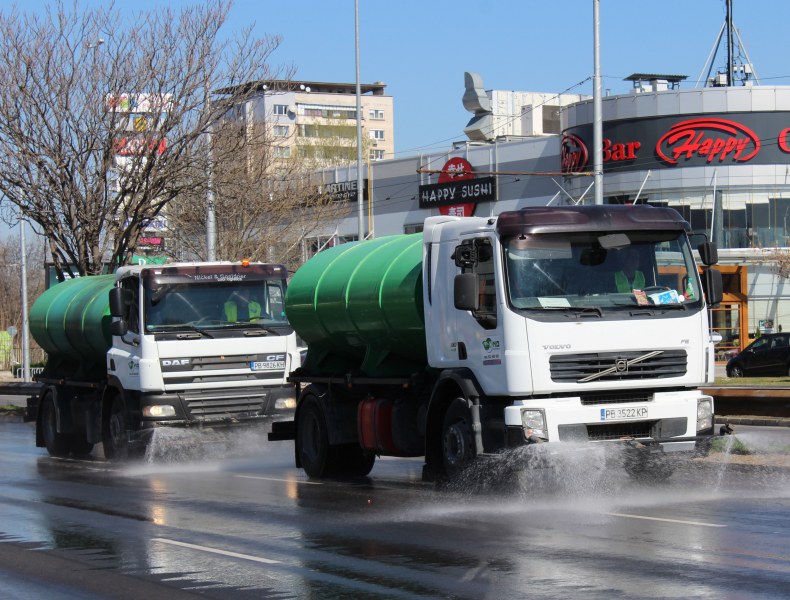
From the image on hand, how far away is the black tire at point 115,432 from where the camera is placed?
61.8 feet

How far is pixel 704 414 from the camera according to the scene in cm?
1235

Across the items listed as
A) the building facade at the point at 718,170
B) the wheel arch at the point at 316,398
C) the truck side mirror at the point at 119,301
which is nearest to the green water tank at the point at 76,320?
the truck side mirror at the point at 119,301

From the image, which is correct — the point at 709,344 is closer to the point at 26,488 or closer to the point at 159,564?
the point at 159,564

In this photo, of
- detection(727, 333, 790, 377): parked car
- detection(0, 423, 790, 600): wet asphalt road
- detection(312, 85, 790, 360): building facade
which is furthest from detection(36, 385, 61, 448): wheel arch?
detection(312, 85, 790, 360): building facade

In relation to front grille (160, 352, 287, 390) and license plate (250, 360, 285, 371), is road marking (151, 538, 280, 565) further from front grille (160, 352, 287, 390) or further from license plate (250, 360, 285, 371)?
license plate (250, 360, 285, 371)

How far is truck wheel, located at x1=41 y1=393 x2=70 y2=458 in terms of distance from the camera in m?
21.7

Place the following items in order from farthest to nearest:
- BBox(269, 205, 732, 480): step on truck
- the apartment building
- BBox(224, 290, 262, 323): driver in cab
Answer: the apartment building → BBox(224, 290, 262, 323): driver in cab → BBox(269, 205, 732, 480): step on truck

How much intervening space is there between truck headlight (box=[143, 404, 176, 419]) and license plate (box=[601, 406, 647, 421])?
7.90m

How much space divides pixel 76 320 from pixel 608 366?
481 inches

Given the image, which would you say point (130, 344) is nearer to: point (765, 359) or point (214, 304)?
point (214, 304)

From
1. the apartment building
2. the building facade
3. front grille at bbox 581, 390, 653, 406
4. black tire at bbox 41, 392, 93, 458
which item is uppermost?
the apartment building

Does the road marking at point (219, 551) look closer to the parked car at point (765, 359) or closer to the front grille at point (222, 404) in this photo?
the front grille at point (222, 404)

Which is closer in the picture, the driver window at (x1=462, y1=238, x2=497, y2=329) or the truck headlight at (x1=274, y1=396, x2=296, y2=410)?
the driver window at (x1=462, y1=238, x2=497, y2=329)

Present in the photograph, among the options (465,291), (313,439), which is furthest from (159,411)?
(465,291)
